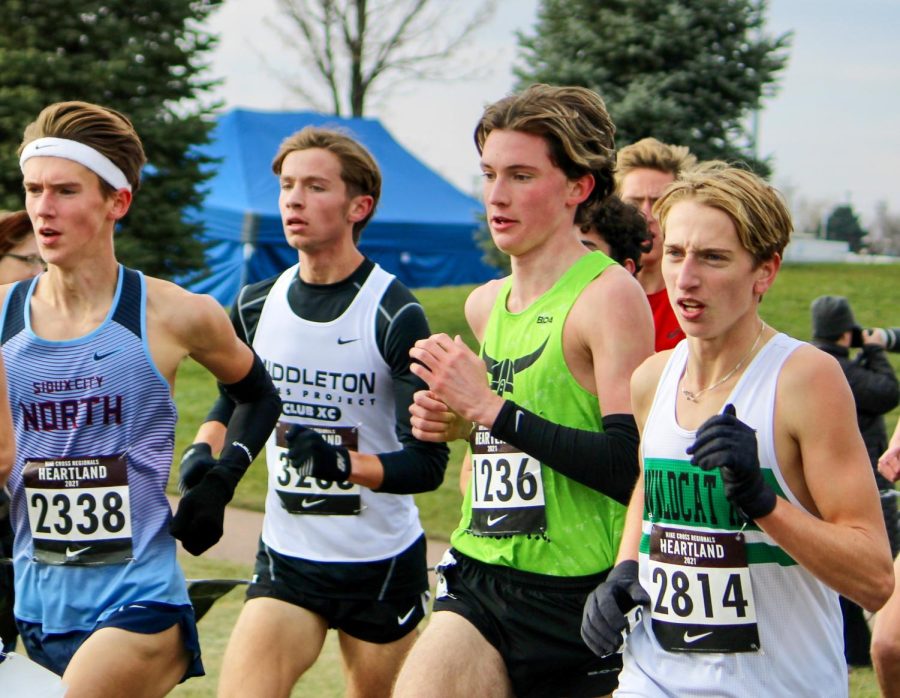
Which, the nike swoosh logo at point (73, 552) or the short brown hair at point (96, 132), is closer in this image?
the nike swoosh logo at point (73, 552)

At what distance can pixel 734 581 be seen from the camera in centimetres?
300

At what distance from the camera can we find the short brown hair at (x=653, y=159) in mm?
5816

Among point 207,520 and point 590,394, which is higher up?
point 590,394

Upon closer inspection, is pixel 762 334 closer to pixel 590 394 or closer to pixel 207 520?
pixel 590 394

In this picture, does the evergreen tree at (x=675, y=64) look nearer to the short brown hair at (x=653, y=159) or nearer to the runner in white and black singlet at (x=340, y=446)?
the short brown hair at (x=653, y=159)

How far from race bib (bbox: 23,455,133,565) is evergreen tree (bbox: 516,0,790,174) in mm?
13344

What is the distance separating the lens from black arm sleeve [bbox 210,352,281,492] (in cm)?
413

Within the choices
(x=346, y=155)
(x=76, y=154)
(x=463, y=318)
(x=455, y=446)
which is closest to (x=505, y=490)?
(x=76, y=154)

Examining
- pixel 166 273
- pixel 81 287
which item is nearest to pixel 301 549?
pixel 81 287

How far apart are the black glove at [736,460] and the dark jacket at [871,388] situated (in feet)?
11.6

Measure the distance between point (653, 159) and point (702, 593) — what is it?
10.4 ft

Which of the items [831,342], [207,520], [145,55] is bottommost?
[207,520]

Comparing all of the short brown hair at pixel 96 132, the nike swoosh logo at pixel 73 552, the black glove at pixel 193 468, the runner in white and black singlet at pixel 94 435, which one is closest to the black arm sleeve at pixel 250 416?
the black glove at pixel 193 468

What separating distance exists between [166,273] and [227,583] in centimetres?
1398
